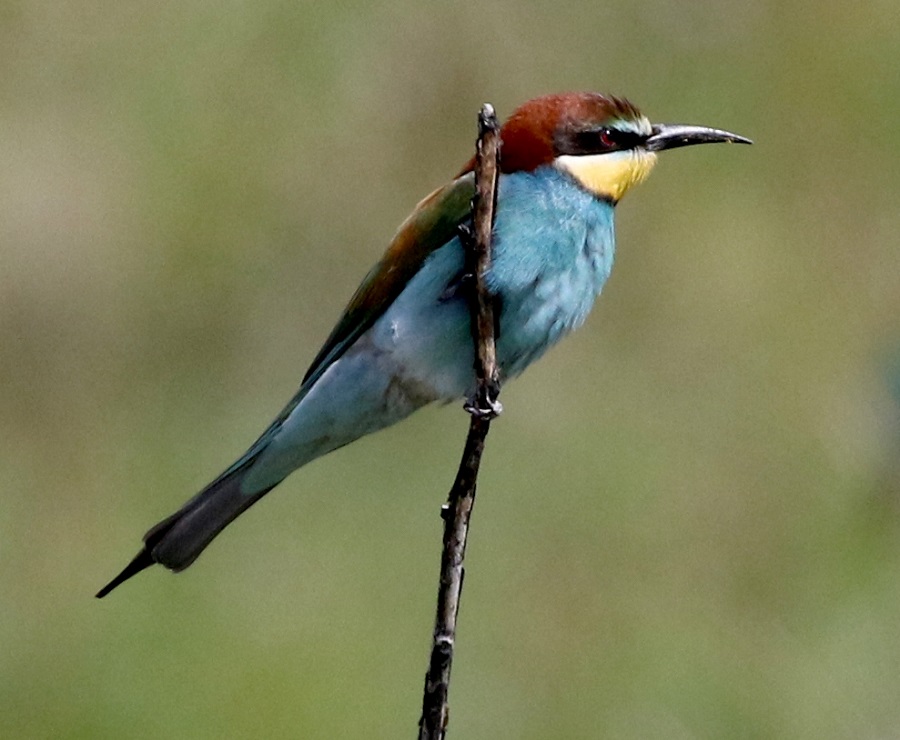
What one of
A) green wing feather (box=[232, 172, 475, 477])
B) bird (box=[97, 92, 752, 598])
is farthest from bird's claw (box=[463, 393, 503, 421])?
green wing feather (box=[232, 172, 475, 477])

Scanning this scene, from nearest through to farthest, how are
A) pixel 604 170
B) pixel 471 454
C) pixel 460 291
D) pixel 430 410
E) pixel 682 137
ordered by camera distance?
pixel 471 454 < pixel 460 291 < pixel 604 170 < pixel 682 137 < pixel 430 410

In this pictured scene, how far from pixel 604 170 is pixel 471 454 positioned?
79 cm

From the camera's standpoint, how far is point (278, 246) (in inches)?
185

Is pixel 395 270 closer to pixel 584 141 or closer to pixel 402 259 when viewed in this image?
pixel 402 259

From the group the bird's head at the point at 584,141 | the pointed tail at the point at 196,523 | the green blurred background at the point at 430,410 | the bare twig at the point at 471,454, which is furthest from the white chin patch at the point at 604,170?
the green blurred background at the point at 430,410

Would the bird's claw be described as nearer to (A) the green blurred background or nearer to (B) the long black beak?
(B) the long black beak

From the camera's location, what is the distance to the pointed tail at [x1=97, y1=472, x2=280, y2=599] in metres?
2.81

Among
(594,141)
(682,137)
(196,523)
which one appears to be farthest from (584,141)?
(196,523)

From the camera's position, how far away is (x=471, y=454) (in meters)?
2.21

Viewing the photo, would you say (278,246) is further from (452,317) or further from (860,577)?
(452,317)

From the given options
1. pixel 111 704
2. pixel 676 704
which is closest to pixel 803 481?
pixel 676 704

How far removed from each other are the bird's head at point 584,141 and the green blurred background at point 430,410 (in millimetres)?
1255

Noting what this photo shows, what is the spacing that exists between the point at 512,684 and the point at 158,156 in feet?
5.82

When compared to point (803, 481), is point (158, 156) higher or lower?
higher
